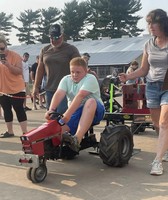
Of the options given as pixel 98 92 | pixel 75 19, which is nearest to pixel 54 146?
pixel 98 92

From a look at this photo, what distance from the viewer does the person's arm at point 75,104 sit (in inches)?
183

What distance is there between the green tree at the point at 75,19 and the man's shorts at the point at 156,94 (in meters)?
65.5

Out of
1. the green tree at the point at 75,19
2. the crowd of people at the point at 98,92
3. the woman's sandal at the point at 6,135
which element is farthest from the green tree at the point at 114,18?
the crowd of people at the point at 98,92

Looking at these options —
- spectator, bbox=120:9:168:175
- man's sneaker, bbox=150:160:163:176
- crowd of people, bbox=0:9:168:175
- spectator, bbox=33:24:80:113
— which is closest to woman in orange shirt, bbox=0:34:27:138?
spectator, bbox=33:24:80:113

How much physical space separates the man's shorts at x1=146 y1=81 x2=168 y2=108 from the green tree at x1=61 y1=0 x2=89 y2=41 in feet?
215

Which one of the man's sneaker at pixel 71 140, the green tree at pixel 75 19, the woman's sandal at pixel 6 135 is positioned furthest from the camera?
the green tree at pixel 75 19

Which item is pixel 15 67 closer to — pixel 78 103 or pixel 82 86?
pixel 82 86

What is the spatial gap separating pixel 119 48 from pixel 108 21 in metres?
21.0

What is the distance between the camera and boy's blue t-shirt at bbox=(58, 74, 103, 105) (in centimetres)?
489

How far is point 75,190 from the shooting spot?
4164 millimetres

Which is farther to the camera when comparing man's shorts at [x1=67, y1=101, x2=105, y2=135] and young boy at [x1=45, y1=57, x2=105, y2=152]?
man's shorts at [x1=67, y1=101, x2=105, y2=135]

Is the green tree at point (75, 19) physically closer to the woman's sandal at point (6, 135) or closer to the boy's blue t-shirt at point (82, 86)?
the woman's sandal at point (6, 135)

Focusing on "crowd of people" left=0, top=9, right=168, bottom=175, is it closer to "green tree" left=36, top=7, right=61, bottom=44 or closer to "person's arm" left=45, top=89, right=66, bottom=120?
"person's arm" left=45, top=89, right=66, bottom=120

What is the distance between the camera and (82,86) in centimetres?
486
